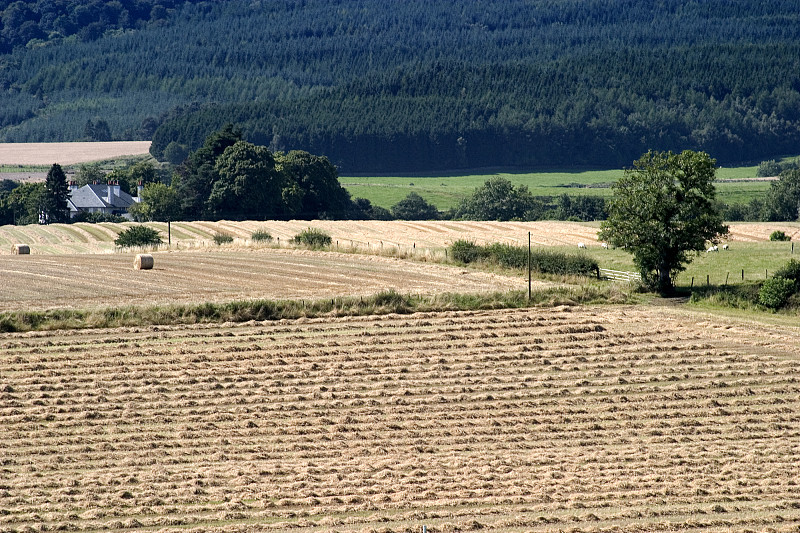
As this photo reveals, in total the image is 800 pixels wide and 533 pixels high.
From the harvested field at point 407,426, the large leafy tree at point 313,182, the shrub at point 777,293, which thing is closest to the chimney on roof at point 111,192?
the large leafy tree at point 313,182

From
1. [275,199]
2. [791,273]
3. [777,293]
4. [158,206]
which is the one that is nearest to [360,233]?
[275,199]

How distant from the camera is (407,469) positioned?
1113 inches

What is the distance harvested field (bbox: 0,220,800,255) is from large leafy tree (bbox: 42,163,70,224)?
27030 mm

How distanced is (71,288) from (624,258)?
31.9 metres

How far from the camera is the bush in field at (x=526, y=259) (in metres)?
58.1

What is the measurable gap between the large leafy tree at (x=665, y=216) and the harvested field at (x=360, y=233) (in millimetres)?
19577

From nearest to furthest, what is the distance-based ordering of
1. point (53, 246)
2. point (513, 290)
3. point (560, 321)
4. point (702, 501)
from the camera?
point (702, 501) → point (560, 321) → point (513, 290) → point (53, 246)

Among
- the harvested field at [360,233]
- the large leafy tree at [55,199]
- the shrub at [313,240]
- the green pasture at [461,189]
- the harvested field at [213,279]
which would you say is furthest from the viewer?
the green pasture at [461,189]

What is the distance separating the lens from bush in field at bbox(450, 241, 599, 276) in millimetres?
58072

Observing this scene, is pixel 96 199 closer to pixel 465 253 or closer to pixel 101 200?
pixel 101 200

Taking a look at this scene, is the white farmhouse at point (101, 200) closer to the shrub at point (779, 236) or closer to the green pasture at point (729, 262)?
the green pasture at point (729, 262)

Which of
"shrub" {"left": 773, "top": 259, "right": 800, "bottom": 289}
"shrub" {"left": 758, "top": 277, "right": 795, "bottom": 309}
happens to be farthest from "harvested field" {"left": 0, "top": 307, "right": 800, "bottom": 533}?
"shrub" {"left": 773, "top": 259, "right": 800, "bottom": 289}

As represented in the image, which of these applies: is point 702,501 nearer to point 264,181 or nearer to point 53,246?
point 53,246

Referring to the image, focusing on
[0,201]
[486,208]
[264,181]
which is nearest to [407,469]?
[264,181]
